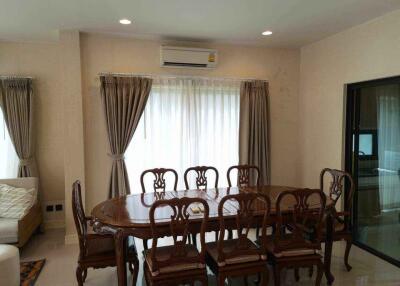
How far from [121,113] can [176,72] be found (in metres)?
0.94

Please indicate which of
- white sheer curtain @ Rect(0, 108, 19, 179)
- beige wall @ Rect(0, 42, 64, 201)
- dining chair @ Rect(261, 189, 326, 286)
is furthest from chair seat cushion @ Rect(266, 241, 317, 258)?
white sheer curtain @ Rect(0, 108, 19, 179)

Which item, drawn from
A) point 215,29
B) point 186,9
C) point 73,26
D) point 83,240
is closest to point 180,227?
point 83,240

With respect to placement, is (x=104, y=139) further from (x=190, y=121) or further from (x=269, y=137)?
(x=269, y=137)

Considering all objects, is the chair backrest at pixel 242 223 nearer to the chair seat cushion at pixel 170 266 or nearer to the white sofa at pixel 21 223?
the chair seat cushion at pixel 170 266

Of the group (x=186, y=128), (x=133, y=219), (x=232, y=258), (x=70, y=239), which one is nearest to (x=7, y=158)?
(x=70, y=239)

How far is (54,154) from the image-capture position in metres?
4.23

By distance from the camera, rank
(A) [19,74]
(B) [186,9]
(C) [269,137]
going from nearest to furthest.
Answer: (B) [186,9] < (A) [19,74] < (C) [269,137]

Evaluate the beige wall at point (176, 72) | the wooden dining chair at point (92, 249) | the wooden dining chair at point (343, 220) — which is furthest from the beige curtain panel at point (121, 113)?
the wooden dining chair at point (343, 220)

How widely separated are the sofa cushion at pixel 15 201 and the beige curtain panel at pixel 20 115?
16.9 inches

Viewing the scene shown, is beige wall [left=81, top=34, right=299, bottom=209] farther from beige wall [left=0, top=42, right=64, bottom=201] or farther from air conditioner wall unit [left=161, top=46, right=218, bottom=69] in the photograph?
beige wall [left=0, top=42, right=64, bottom=201]

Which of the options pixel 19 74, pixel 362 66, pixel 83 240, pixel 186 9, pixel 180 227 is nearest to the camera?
pixel 180 227

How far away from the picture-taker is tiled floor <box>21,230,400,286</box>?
9.14 ft

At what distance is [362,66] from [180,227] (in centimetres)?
278

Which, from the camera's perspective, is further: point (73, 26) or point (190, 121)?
point (190, 121)
